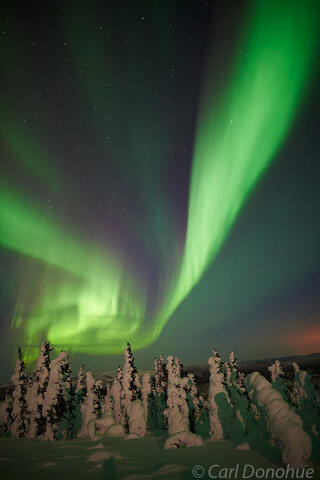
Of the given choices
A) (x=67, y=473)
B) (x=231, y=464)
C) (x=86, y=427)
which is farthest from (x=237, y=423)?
(x=86, y=427)

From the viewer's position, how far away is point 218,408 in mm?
28125

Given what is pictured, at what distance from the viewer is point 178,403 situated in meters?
30.7

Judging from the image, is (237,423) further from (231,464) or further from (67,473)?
(67,473)

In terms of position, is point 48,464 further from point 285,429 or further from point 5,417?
point 5,417

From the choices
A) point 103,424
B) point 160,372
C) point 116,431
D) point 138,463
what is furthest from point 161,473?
point 160,372

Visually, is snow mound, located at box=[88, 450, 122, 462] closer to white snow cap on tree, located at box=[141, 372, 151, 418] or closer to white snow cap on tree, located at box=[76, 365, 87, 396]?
white snow cap on tree, located at box=[141, 372, 151, 418]

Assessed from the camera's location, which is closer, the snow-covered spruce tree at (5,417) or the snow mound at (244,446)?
the snow mound at (244,446)

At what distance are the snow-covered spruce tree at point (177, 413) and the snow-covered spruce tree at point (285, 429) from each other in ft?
26.3

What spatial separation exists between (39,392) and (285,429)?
109ft

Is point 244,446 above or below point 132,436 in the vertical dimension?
above

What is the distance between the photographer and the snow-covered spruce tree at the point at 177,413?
19938 millimetres

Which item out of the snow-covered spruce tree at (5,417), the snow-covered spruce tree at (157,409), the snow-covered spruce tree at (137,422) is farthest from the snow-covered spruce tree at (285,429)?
the snow-covered spruce tree at (5,417)

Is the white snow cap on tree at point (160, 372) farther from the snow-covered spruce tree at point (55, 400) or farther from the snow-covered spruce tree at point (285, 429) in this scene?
the snow-covered spruce tree at point (285, 429)

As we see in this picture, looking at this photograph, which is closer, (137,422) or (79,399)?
(137,422)
